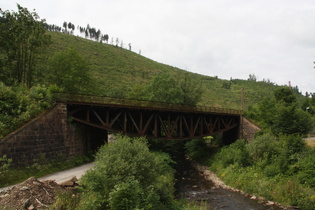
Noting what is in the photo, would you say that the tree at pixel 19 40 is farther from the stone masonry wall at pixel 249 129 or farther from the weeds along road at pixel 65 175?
the stone masonry wall at pixel 249 129

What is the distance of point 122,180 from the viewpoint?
1128cm

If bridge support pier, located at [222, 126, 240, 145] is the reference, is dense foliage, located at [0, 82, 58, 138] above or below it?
above

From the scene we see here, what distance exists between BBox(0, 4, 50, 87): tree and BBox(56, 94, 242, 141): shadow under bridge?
39.2 feet

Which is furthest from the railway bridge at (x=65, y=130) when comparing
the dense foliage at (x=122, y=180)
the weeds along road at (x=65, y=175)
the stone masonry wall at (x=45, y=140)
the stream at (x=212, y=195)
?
the dense foliage at (x=122, y=180)

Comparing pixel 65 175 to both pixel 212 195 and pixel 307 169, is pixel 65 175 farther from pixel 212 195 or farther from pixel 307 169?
pixel 307 169

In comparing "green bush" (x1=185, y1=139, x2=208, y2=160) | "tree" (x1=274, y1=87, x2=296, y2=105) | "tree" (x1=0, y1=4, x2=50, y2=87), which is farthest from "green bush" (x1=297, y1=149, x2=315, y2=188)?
"tree" (x1=274, y1=87, x2=296, y2=105)

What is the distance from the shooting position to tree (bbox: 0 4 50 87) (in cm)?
3048

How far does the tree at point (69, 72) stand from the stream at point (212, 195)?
79.7 feet

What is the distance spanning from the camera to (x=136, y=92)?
5456 centimetres

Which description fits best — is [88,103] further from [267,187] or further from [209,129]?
[209,129]

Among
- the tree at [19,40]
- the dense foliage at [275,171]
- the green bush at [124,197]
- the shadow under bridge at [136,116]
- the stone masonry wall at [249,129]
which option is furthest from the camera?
the stone masonry wall at [249,129]

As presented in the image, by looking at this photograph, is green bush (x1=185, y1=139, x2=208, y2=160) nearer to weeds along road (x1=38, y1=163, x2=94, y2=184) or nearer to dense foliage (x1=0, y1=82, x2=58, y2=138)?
weeds along road (x1=38, y1=163, x2=94, y2=184)

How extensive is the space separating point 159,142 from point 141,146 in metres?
27.5

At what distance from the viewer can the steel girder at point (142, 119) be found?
79.6ft
